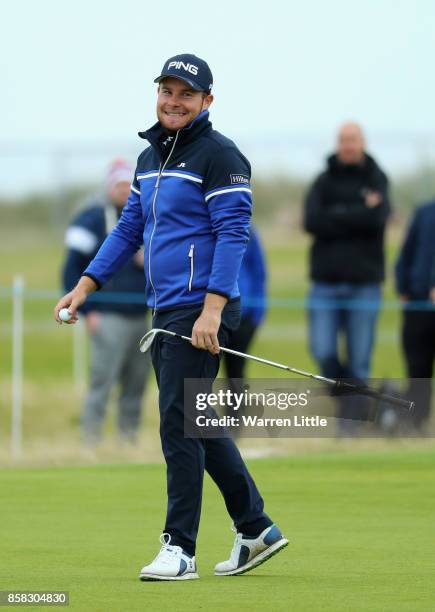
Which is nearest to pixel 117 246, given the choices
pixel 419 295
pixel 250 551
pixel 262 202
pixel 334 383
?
pixel 334 383

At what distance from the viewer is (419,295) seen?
529 inches

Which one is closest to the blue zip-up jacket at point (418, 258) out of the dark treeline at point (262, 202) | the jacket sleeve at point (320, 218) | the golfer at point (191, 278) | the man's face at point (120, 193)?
the jacket sleeve at point (320, 218)

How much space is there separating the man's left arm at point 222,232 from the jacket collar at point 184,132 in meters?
0.16

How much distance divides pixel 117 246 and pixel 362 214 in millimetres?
6625

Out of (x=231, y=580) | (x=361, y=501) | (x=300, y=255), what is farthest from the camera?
(x=300, y=255)

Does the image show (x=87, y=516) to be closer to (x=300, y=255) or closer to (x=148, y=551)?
(x=148, y=551)

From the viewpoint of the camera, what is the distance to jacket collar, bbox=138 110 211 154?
6.34 metres

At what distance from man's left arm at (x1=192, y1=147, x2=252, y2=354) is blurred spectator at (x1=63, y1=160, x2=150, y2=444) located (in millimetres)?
5998

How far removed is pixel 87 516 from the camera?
8.27m

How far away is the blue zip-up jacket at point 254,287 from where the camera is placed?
12383 millimetres

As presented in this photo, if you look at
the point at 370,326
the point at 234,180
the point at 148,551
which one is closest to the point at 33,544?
the point at 148,551

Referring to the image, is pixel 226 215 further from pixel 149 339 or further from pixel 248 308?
pixel 248 308

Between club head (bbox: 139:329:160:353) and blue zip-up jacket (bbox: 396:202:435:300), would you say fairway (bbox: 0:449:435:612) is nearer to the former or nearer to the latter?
club head (bbox: 139:329:160:353)

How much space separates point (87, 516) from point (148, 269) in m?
2.29
